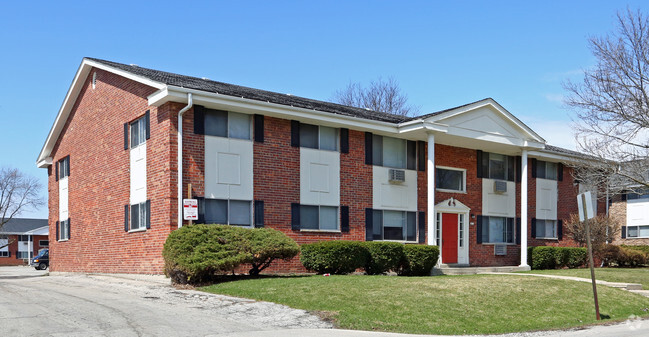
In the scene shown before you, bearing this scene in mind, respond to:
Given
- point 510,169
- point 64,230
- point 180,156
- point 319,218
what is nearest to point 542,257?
point 510,169

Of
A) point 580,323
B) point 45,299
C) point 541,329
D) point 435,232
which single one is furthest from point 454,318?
point 435,232

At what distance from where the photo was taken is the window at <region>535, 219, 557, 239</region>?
27891 millimetres

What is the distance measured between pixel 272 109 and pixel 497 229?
12233mm

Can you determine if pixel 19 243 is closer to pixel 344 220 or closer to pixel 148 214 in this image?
pixel 148 214

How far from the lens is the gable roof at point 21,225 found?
64.6 metres

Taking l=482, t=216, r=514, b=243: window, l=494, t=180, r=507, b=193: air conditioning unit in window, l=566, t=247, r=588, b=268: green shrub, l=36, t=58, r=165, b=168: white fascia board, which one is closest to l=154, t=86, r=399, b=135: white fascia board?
l=36, t=58, r=165, b=168: white fascia board

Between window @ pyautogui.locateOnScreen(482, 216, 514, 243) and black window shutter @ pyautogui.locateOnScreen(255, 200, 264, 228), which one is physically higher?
black window shutter @ pyautogui.locateOnScreen(255, 200, 264, 228)

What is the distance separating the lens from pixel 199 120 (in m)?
18.5

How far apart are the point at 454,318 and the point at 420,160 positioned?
1226cm

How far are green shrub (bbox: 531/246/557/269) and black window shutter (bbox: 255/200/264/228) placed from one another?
487 inches

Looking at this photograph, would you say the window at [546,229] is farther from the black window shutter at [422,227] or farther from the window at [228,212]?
the window at [228,212]

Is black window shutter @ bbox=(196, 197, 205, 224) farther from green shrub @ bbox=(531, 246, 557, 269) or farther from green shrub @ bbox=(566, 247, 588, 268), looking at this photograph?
green shrub @ bbox=(566, 247, 588, 268)

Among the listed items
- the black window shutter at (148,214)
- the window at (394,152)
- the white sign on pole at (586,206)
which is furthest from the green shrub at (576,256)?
the black window shutter at (148,214)

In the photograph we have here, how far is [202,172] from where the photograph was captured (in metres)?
18.5
